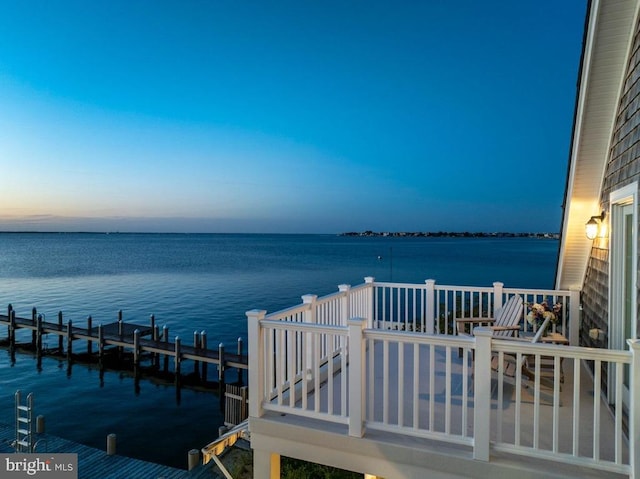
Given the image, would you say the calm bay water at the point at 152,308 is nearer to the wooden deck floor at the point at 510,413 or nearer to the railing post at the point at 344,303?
the railing post at the point at 344,303

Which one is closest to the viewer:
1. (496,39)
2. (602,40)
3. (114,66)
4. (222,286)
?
(602,40)

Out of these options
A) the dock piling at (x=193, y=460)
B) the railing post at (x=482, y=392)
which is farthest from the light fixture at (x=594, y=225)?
the dock piling at (x=193, y=460)

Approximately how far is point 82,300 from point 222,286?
9839 mm

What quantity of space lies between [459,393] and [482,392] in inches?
55.3

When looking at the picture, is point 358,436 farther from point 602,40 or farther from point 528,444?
point 602,40

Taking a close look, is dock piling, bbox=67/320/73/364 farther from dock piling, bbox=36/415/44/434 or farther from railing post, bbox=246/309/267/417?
railing post, bbox=246/309/267/417

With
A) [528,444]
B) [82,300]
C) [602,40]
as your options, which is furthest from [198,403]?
[82,300]

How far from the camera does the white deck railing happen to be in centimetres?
280

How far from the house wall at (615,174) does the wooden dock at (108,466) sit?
812cm

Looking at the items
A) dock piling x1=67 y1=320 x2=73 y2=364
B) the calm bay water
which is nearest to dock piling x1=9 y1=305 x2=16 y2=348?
the calm bay water

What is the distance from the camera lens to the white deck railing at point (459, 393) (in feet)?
9.18

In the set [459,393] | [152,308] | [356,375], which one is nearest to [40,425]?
[356,375]

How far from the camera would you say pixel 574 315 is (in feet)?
18.5

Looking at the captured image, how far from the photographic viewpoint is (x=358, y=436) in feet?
11.1
